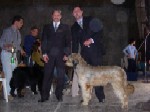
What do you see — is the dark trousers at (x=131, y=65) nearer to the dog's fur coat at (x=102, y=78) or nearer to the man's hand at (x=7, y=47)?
the man's hand at (x=7, y=47)

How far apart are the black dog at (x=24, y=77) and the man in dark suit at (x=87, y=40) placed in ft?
4.81

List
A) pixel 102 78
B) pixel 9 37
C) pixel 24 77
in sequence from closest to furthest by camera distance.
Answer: pixel 102 78, pixel 9 37, pixel 24 77

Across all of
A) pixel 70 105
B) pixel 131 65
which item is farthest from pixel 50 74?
pixel 131 65

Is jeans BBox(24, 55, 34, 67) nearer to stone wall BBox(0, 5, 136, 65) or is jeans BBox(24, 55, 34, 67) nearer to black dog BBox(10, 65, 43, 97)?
black dog BBox(10, 65, 43, 97)

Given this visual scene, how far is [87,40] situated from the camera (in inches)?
360

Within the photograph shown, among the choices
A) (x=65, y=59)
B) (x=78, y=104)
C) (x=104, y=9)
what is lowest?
(x=78, y=104)

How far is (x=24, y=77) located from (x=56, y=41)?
4.92ft

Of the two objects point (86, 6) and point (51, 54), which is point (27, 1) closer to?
point (86, 6)

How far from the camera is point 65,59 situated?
9.20 m

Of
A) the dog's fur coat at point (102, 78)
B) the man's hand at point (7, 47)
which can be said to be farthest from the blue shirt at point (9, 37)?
the dog's fur coat at point (102, 78)

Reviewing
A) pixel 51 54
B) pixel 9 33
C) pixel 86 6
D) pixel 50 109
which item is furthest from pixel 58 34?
→ pixel 86 6

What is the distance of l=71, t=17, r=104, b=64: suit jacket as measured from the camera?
364 inches

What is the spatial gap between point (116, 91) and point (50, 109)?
142 cm

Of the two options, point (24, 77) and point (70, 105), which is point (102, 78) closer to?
point (70, 105)
